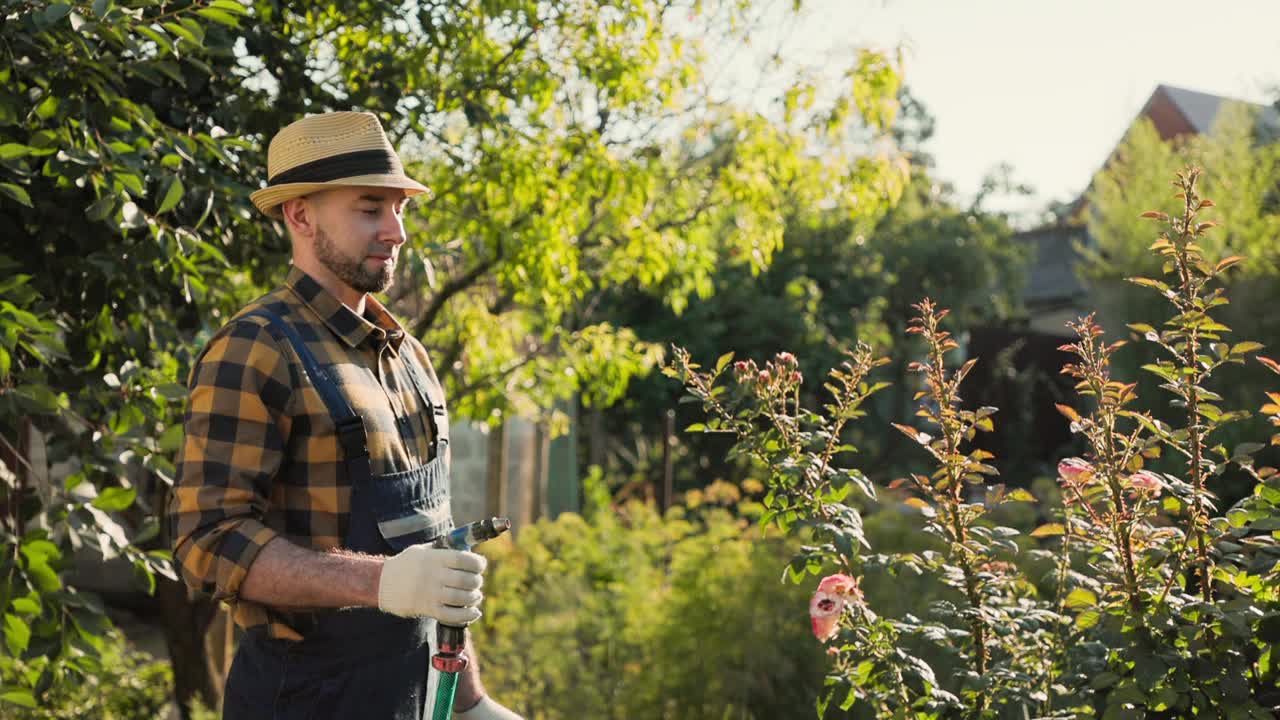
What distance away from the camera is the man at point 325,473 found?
1.95 m

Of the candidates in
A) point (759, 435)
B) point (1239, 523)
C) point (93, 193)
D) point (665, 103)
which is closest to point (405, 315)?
point (665, 103)

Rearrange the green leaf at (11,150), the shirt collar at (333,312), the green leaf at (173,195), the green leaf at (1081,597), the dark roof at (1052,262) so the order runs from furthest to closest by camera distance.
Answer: the dark roof at (1052,262) < the green leaf at (173,195) < the green leaf at (11,150) < the green leaf at (1081,597) < the shirt collar at (333,312)

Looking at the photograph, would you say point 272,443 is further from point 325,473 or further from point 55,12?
point 55,12

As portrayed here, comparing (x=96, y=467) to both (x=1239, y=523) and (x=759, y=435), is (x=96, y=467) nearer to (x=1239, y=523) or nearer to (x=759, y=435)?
(x=759, y=435)

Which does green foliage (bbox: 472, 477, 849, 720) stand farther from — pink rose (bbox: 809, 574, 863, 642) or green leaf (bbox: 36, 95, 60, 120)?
green leaf (bbox: 36, 95, 60, 120)

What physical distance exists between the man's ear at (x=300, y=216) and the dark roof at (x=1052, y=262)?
21634 mm

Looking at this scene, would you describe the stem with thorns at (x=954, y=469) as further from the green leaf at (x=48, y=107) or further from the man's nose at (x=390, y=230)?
the green leaf at (x=48, y=107)

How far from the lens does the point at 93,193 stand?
3.40m

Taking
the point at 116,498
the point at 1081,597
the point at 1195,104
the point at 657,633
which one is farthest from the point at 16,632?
the point at 1195,104

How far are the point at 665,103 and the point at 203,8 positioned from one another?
2413 millimetres

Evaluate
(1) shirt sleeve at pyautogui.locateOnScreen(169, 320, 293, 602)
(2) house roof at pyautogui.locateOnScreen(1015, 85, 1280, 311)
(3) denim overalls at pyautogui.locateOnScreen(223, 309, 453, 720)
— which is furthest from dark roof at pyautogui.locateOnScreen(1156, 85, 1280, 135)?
(1) shirt sleeve at pyautogui.locateOnScreen(169, 320, 293, 602)

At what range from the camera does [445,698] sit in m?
2.15

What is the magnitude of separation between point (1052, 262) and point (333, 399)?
75.6 feet

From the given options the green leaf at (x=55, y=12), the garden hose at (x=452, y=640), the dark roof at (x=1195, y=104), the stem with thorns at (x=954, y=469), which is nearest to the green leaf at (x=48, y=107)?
Answer: the green leaf at (x=55, y=12)
